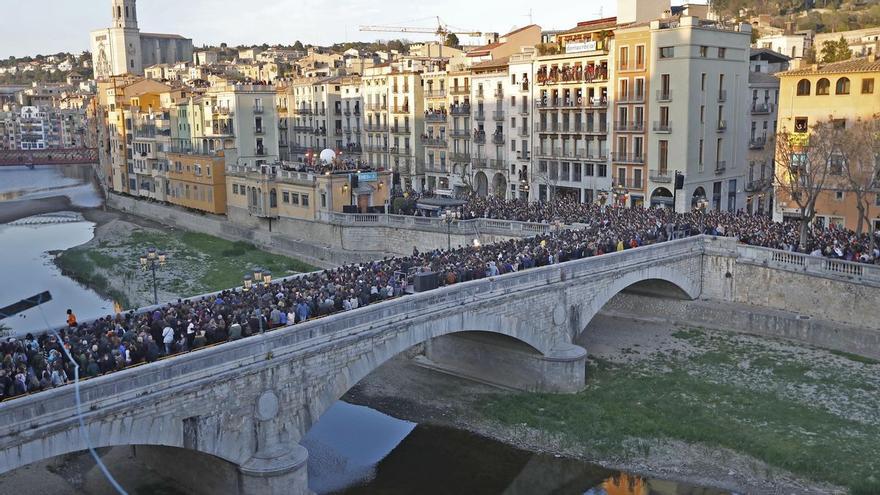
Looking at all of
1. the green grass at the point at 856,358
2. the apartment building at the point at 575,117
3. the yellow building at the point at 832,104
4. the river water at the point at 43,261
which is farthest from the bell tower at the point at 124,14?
the green grass at the point at 856,358

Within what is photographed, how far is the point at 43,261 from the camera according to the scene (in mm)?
68312

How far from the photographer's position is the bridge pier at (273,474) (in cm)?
2294

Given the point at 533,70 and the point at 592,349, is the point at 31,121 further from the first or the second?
the point at 592,349

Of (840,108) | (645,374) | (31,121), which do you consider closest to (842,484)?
(645,374)

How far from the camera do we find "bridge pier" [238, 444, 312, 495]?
22.9 meters

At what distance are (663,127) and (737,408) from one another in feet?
107

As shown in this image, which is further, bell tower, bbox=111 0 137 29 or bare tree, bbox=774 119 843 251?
bell tower, bbox=111 0 137 29

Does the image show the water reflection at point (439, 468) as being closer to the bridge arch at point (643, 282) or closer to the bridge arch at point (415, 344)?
the bridge arch at point (415, 344)

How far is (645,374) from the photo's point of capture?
35.8 metres

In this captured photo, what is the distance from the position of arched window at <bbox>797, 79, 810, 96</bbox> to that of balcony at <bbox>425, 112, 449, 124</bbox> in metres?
37.8

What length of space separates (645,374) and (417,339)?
40.9 ft

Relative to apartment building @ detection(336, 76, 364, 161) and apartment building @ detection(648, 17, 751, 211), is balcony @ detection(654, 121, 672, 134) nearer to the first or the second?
apartment building @ detection(648, 17, 751, 211)

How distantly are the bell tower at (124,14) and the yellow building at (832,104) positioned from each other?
17045 cm

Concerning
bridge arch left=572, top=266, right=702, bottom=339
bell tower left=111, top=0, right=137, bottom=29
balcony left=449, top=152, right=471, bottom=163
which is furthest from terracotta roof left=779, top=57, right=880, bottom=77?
bell tower left=111, top=0, right=137, bottom=29
